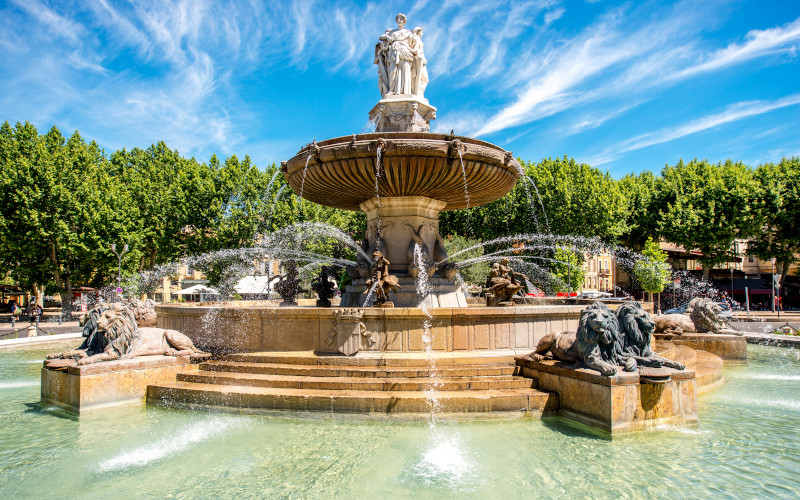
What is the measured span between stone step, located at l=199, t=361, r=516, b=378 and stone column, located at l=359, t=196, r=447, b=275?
387 centimetres

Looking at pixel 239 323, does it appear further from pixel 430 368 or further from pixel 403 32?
pixel 403 32

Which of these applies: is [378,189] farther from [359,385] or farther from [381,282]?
[359,385]

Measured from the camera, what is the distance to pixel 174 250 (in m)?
31.0

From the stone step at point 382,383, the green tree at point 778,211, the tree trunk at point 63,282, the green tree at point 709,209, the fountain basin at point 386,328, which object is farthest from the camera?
the green tree at point 709,209

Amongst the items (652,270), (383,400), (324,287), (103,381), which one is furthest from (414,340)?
(652,270)

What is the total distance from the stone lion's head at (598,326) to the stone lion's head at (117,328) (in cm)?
635

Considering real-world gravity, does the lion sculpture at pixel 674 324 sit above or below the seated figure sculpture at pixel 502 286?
below

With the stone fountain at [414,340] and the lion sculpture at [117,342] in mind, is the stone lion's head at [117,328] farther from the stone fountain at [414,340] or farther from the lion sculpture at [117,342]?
the stone fountain at [414,340]

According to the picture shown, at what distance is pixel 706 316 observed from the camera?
11.9 meters

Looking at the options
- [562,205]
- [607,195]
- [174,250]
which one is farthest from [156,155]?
[607,195]

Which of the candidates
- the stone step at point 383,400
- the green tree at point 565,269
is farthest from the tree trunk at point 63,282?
the green tree at point 565,269

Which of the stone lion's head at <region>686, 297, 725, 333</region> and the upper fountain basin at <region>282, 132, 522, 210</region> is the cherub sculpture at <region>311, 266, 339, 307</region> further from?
the stone lion's head at <region>686, 297, 725, 333</region>

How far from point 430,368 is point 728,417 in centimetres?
378

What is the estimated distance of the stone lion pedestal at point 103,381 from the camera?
654 cm
